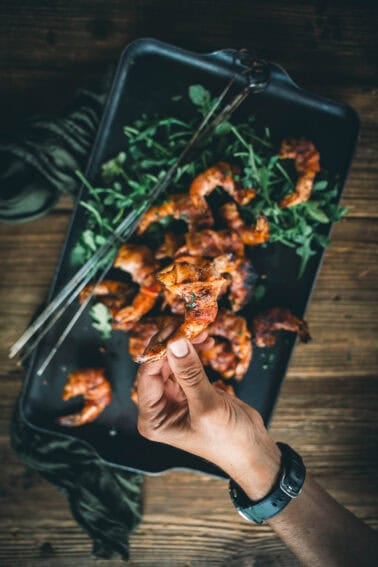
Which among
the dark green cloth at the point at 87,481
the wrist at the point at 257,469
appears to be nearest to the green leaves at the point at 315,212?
the wrist at the point at 257,469

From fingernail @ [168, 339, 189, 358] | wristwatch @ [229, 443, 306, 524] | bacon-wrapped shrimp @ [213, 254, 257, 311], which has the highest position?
fingernail @ [168, 339, 189, 358]

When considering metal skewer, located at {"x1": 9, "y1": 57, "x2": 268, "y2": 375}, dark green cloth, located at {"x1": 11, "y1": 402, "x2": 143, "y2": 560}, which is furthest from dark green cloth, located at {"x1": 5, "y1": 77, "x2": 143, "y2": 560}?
metal skewer, located at {"x1": 9, "y1": 57, "x2": 268, "y2": 375}

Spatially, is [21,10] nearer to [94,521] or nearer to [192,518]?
[94,521]

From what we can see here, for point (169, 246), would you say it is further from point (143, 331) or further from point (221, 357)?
point (221, 357)

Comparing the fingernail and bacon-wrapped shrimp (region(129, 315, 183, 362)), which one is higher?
the fingernail

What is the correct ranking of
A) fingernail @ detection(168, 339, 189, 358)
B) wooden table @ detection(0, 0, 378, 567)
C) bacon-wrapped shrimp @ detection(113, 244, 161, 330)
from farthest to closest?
1. wooden table @ detection(0, 0, 378, 567)
2. bacon-wrapped shrimp @ detection(113, 244, 161, 330)
3. fingernail @ detection(168, 339, 189, 358)

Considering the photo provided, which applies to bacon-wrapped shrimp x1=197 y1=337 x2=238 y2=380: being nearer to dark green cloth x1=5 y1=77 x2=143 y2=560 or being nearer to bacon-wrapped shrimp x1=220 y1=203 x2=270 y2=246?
bacon-wrapped shrimp x1=220 y1=203 x2=270 y2=246
